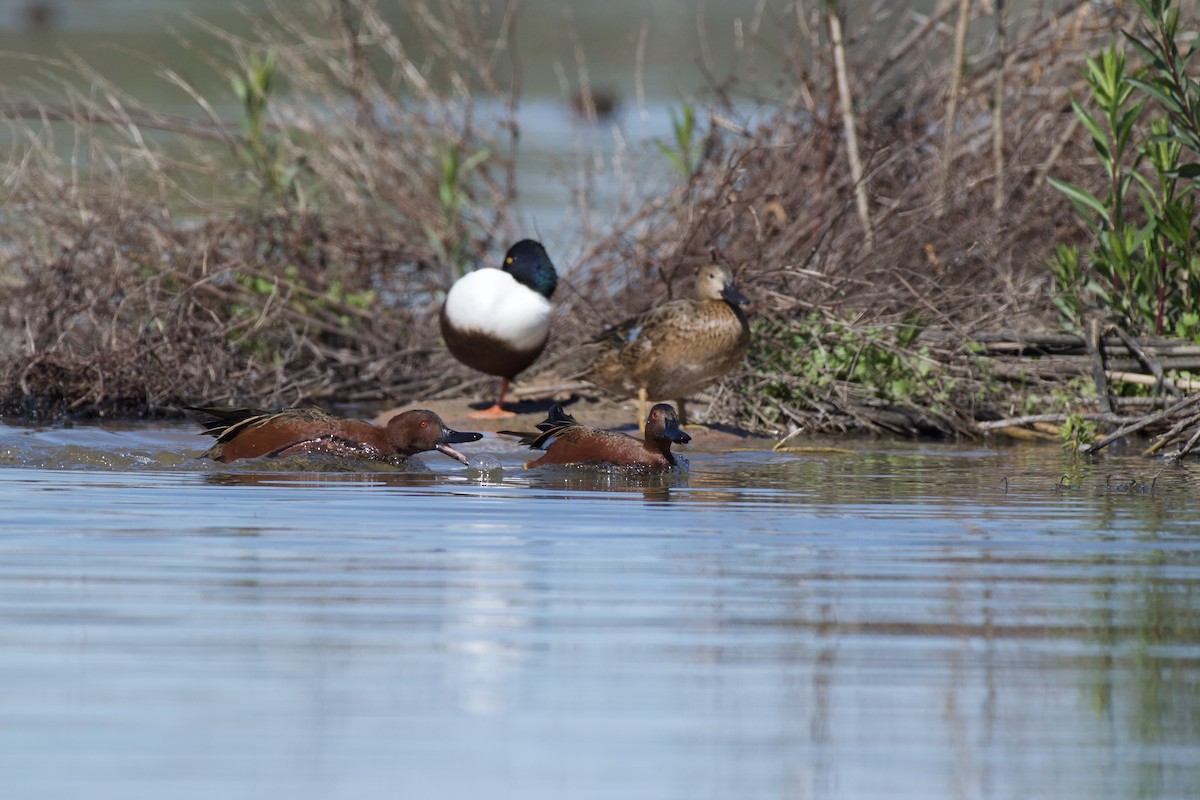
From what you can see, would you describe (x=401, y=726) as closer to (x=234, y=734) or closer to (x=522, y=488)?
(x=234, y=734)

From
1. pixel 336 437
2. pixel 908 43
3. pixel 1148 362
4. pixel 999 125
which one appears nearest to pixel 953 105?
pixel 999 125

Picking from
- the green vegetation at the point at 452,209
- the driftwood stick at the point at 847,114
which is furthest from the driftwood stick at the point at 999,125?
the green vegetation at the point at 452,209

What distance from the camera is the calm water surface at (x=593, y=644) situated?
143 inches

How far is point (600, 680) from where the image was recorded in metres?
4.30

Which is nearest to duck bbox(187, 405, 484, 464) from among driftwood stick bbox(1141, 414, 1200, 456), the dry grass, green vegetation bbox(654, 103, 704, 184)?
the dry grass

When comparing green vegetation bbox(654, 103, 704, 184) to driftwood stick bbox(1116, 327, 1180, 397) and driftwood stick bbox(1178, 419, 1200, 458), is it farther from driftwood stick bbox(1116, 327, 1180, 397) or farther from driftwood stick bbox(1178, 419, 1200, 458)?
driftwood stick bbox(1178, 419, 1200, 458)

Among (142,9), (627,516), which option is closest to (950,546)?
(627,516)

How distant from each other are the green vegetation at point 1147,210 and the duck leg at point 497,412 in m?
3.34

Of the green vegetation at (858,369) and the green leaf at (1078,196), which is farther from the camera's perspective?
the green vegetation at (858,369)

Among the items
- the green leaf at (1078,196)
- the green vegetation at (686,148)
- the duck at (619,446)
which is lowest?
the duck at (619,446)

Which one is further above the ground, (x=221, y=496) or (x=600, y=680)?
(x=221, y=496)

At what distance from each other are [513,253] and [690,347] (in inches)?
54.1

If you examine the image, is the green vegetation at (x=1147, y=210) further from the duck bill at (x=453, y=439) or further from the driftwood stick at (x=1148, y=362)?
the duck bill at (x=453, y=439)

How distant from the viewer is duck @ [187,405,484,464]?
29.1 ft
